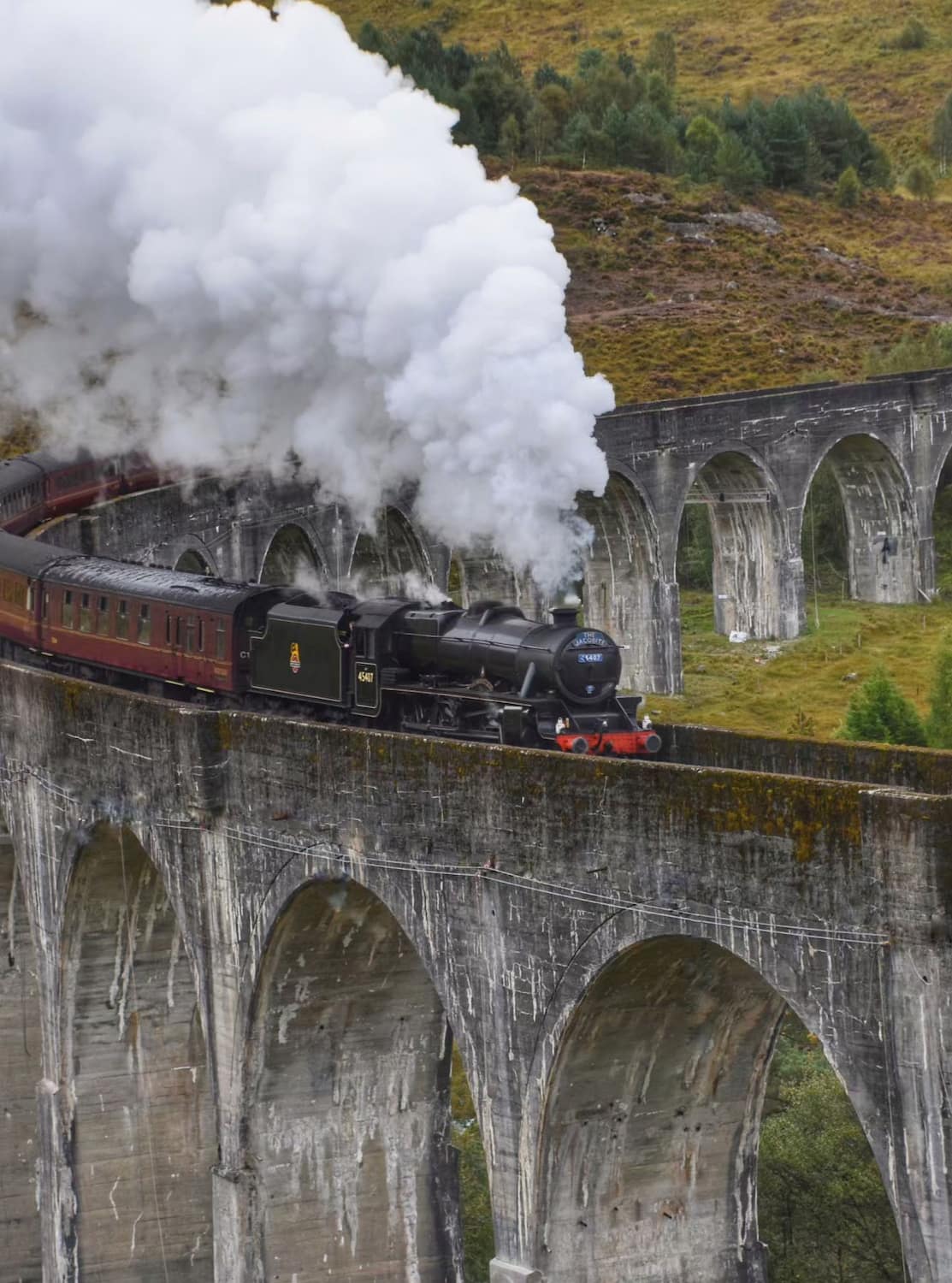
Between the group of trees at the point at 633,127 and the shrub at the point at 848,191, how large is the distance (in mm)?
115

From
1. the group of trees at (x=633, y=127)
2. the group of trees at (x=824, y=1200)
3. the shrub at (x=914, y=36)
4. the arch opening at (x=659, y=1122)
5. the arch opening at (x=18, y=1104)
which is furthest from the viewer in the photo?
the shrub at (x=914, y=36)

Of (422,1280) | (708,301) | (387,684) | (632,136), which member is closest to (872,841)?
(387,684)

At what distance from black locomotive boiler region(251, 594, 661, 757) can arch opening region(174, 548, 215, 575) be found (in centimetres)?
2150

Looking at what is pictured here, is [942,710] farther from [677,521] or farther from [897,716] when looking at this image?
[677,521]

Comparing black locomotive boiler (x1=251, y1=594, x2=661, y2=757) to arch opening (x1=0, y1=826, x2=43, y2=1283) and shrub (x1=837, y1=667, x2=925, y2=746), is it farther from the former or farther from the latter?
shrub (x1=837, y1=667, x2=925, y2=746)

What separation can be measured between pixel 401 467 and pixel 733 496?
110 feet

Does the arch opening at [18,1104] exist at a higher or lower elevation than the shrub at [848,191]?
lower

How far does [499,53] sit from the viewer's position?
13425cm

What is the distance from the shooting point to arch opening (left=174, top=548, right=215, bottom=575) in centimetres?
5312

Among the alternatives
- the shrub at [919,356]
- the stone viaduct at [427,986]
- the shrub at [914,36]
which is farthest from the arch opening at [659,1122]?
the shrub at [914,36]

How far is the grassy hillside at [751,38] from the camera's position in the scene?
501 ft

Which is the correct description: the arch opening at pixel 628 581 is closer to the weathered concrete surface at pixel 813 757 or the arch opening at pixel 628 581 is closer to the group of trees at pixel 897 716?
the group of trees at pixel 897 716

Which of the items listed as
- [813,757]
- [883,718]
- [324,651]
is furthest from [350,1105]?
[883,718]

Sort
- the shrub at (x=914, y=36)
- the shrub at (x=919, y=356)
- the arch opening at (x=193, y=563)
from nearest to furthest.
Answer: the arch opening at (x=193, y=563)
the shrub at (x=919, y=356)
the shrub at (x=914, y=36)
